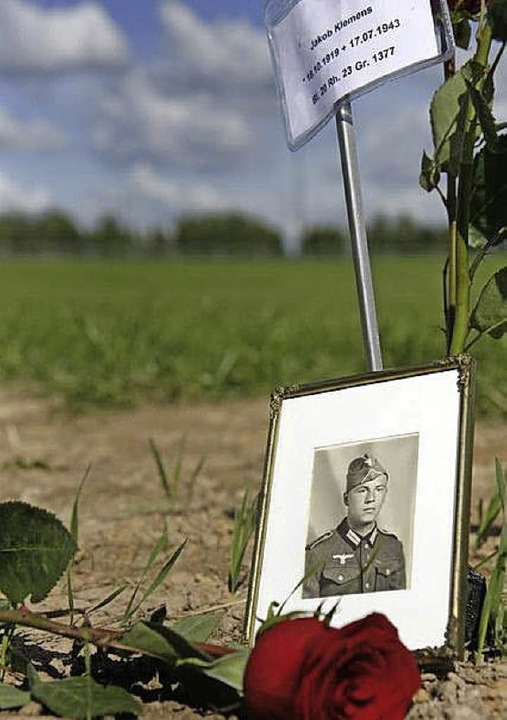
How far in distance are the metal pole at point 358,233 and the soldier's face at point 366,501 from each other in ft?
0.75

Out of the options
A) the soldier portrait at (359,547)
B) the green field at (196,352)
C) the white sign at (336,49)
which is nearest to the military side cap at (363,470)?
the soldier portrait at (359,547)

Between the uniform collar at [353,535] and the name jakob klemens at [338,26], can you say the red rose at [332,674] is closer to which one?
the uniform collar at [353,535]

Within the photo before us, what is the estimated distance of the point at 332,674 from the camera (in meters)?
0.94

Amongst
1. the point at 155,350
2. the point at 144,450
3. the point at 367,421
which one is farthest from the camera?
the point at 155,350

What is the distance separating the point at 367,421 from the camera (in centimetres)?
128

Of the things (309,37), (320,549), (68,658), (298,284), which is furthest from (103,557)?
(298,284)

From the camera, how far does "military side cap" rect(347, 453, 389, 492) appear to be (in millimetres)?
1237

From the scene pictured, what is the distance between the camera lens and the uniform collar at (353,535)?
1.21 metres

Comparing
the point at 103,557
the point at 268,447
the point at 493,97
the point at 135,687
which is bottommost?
the point at 135,687

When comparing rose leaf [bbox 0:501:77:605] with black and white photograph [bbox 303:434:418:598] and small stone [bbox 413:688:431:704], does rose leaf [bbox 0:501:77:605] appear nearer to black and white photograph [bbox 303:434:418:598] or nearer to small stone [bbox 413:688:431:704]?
black and white photograph [bbox 303:434:418:598]

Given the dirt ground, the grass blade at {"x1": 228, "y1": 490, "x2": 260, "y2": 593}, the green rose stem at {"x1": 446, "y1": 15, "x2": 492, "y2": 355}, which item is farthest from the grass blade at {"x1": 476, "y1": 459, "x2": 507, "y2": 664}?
the grass blade at {"x1": 228, "y1": 490, "x2": 260, "y2": 593}

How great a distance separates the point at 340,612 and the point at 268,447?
0.75ft

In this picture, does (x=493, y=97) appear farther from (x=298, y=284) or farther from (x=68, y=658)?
(x=298, y=284)

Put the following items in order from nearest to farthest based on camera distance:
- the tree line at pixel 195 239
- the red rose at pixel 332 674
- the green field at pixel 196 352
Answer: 1. the red rose at pixel 332 674
2. the green field at pixel 196 352
3. the tree line at pixel 195 239
